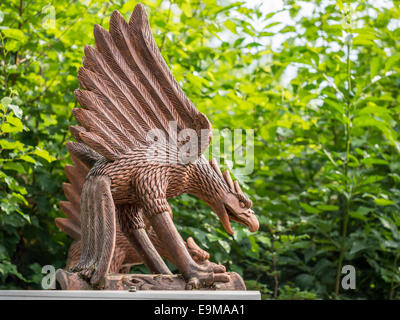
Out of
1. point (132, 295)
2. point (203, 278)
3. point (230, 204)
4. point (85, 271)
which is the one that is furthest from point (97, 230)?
point (230, 204)

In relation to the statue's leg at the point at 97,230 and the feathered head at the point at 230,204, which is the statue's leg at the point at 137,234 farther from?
the feathered head at the point at 230,204

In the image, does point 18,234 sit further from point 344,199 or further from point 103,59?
point 344,199

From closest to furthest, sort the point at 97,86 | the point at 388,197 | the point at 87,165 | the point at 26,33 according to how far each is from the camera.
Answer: the point at 97,86 < the point at 87,165 < the point at 26,33 < the point at 388,197

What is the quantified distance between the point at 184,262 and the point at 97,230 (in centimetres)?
37

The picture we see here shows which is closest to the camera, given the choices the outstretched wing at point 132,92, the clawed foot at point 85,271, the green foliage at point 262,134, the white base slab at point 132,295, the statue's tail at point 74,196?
the white base slab at point 132,295

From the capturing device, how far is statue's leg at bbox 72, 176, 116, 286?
75.7 inches

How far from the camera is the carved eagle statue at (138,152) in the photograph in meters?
2.03

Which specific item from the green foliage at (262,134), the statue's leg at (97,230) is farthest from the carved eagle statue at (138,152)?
the green foliage at (262,134)

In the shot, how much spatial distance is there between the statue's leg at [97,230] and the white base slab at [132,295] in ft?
0.39

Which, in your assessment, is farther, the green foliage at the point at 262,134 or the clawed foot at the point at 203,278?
the green foliage at the point at 262,134

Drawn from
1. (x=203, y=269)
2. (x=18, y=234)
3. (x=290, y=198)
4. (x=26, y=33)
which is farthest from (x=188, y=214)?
(x=26, y=33)

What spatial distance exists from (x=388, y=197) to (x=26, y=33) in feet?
9.22

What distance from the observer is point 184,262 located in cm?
198

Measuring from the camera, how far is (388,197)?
12.0ft
